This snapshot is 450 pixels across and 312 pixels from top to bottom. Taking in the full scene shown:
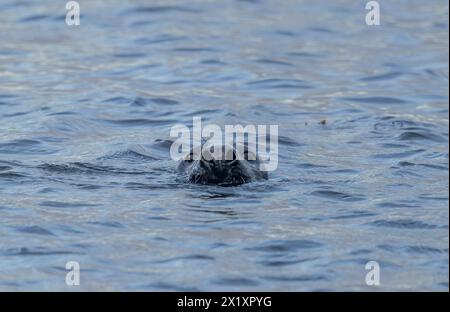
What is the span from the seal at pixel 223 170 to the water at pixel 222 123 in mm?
126

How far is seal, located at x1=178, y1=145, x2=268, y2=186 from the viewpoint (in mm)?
10383

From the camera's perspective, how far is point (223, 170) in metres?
10.4

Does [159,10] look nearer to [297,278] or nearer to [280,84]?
[280,84]

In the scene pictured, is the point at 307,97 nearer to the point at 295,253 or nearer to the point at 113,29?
the point at 113,29

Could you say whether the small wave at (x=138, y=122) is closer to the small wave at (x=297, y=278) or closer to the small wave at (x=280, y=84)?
the small wave at (x=280, y=84)

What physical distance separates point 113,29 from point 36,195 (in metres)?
10.5

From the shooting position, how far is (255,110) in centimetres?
1502

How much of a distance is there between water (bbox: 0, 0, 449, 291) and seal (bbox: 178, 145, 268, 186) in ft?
0.41

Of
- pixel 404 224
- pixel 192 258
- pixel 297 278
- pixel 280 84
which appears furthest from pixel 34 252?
pixel 280 84

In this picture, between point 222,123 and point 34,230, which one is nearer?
point 34,230

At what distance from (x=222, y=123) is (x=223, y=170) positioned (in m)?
3.75

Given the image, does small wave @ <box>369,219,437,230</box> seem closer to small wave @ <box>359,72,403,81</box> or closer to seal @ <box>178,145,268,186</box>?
seal @ <box>178,145,268,186</box>

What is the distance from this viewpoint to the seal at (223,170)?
34.1 ft

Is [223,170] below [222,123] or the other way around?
below
